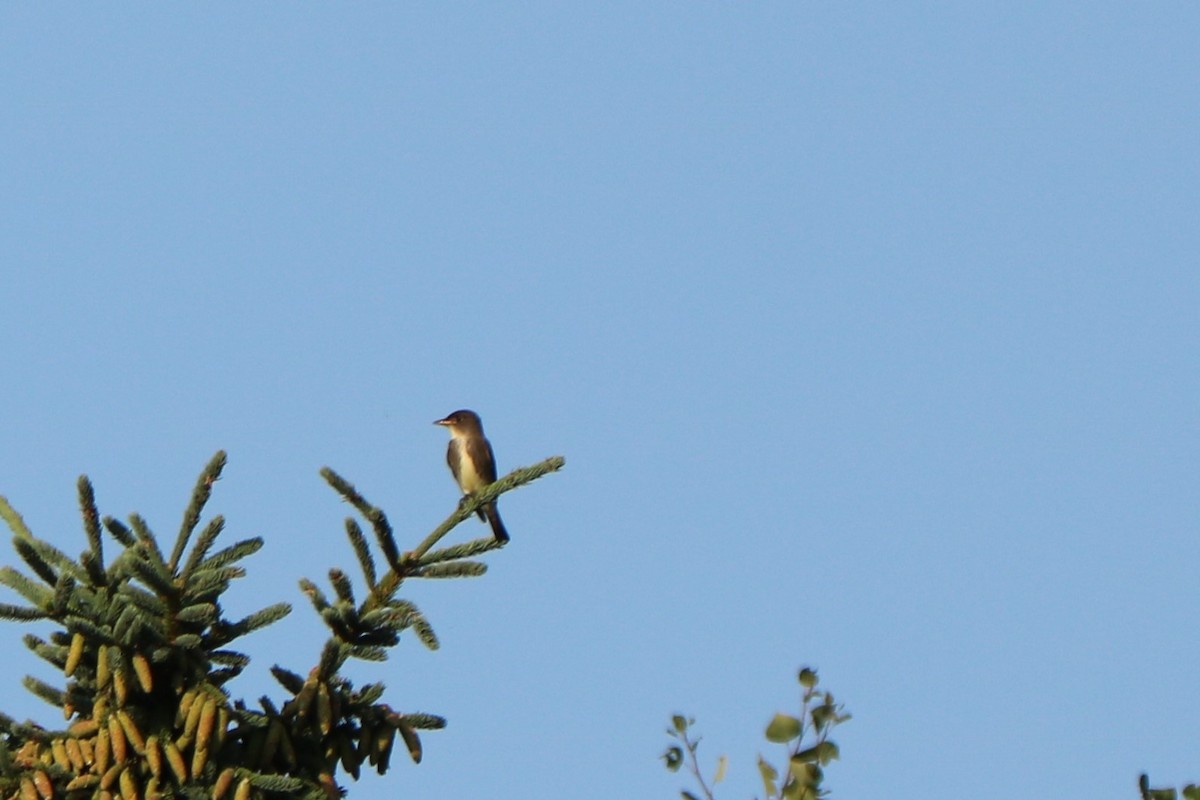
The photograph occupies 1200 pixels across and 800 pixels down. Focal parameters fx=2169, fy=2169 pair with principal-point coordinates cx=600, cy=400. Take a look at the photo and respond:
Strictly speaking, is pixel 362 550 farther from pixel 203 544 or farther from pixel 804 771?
pixel 804 771

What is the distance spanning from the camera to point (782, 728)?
514 cm

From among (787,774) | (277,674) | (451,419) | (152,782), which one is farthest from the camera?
(451,419)

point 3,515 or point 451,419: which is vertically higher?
point 451,419

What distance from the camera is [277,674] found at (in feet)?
21.2

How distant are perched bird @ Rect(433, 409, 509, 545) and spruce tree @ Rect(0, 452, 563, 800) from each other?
768 centimetres

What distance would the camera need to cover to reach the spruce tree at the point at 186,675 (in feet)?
20.0

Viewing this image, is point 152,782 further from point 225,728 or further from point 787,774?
point 787,774

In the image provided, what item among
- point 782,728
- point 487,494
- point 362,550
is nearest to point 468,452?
point 487,494

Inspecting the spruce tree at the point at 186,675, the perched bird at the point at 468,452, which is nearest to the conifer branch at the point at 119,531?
the spruce tree at the point at 186,675

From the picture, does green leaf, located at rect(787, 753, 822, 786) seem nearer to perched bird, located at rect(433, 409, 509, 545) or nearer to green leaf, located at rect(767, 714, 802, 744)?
green leaf, located at rect(767, 714, 802, 744)

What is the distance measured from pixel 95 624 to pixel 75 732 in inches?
12.5

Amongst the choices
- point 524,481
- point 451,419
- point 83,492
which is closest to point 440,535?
point 524,481

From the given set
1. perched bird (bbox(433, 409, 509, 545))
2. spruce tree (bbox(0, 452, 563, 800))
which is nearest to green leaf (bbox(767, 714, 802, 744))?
spruce tree (bbox(0, 452, 563, 800))

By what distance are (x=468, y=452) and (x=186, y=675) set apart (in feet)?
26.7
